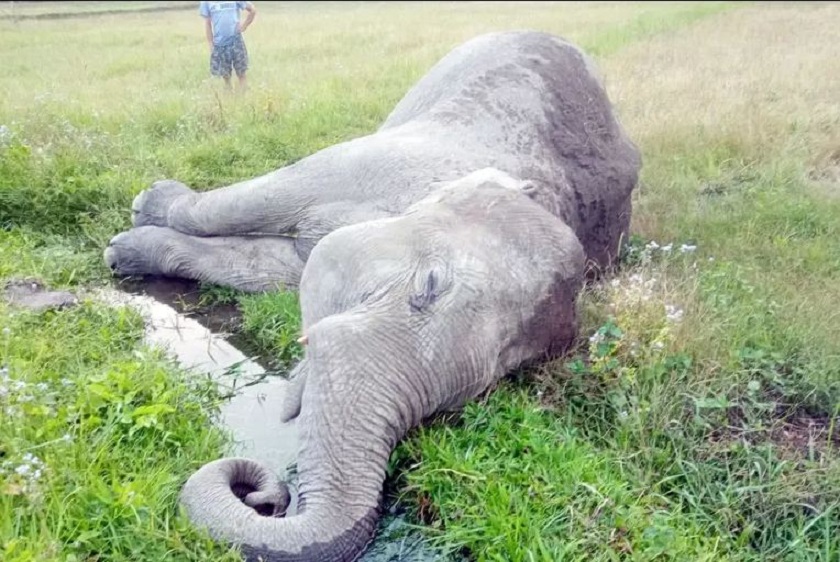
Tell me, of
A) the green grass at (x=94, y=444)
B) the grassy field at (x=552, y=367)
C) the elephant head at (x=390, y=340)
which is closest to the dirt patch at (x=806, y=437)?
the grassy field at (x=552, y=367)

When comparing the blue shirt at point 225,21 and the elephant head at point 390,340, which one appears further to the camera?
the blue shirt at point 225,21

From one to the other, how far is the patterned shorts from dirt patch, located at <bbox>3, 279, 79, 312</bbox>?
5.50m

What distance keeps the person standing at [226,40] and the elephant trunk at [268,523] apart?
7.67m

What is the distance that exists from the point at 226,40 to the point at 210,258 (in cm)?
557

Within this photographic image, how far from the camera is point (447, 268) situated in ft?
11.6

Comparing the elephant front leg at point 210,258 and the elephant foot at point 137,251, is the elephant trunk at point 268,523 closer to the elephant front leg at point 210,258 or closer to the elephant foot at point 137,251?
the elephant front leg at point 210,258

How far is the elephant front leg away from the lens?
17.3 feet

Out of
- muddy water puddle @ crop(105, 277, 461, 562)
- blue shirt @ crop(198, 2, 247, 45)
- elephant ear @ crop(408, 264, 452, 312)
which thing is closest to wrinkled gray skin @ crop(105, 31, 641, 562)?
elephant ear @ crop(408, 264, 452, 312)

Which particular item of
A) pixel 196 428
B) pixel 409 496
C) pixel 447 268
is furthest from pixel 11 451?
pixel 447 268

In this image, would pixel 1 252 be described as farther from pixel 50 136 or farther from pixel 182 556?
pixel 182 556

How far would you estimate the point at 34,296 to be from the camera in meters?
5.04

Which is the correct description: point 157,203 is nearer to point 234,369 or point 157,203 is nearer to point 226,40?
point 234,369

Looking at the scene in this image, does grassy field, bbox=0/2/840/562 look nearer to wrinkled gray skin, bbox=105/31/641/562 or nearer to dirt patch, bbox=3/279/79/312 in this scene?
dirt patch, bbox=3/279/79/312

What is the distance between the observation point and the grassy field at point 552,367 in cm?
328
